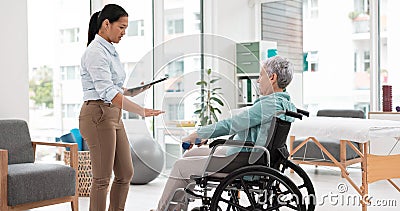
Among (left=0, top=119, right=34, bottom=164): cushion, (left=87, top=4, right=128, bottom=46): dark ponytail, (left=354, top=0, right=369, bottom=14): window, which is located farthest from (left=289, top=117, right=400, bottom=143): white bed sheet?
(left=354, top=0, right=369, bottom=14): window

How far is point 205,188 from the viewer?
9.58 feet

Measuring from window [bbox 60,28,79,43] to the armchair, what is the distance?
1.80m

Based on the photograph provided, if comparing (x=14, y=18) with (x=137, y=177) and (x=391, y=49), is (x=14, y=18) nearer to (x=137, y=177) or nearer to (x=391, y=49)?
(x=137, y=177)

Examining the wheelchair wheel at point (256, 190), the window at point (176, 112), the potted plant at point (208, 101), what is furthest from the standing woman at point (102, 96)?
the wheelchair wheel at point (256, 190)

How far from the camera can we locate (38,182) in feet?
12.0

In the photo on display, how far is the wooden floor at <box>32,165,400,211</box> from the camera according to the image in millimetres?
4176

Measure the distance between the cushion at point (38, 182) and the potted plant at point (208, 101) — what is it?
1.33 meters

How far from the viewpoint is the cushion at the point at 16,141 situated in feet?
13.0

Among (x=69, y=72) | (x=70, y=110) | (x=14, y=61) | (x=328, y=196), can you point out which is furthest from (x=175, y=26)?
(x=328, y=196)

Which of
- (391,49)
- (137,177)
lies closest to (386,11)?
(391,49)

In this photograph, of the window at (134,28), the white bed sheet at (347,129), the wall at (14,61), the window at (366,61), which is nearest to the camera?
the white bed sheet at (347,129)

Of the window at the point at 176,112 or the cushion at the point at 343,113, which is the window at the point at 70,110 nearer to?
the cushion at the point at 343,113

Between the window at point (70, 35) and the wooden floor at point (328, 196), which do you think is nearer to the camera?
the wooden floor at point (328, 196)

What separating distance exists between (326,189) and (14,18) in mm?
3024
